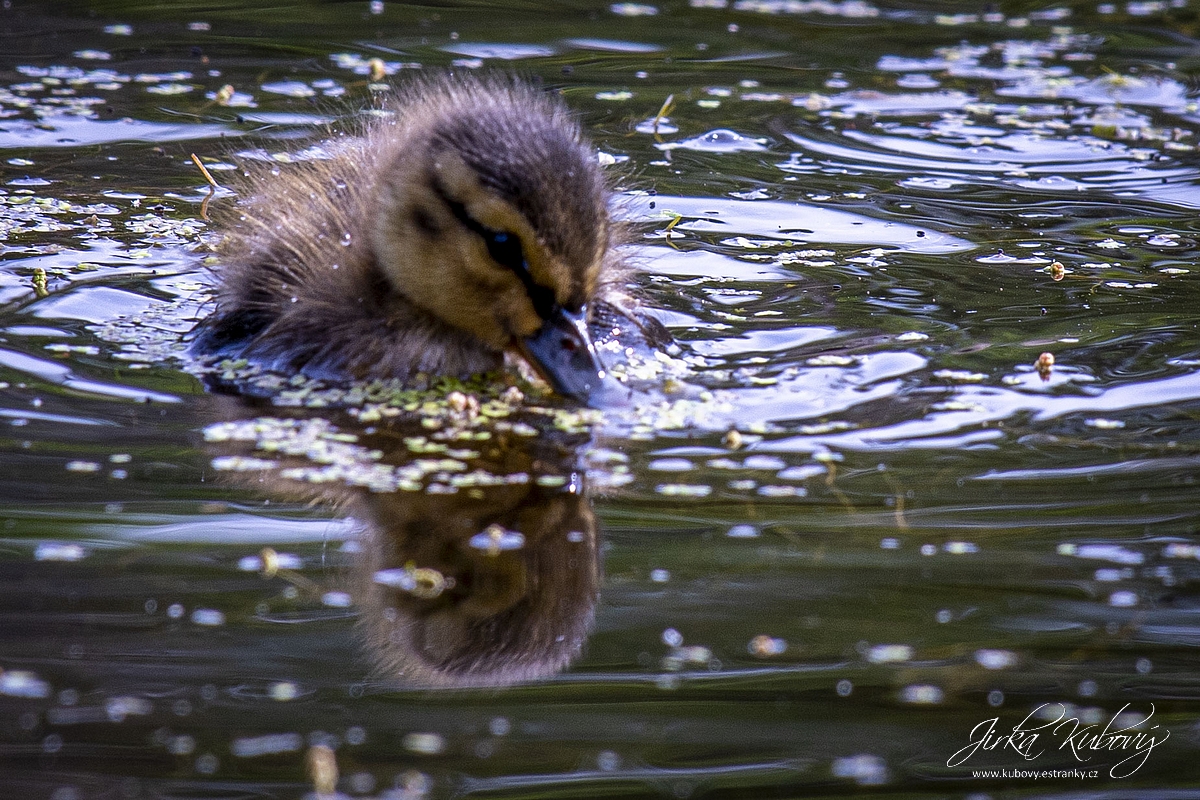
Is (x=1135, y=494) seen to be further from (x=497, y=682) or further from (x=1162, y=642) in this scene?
(x=497, y=682)

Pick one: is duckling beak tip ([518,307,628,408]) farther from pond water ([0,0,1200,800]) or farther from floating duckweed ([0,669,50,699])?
floating duckweed ([0,669,50,699])

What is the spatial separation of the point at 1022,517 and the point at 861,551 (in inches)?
17.8

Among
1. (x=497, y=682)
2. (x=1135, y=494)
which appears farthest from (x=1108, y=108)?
(x=497, y=682)

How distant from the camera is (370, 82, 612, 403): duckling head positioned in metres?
4.17

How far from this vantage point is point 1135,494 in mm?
3824

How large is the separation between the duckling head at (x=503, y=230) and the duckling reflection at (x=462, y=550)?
0.35m

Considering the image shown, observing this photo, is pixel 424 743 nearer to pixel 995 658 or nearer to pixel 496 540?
pixel 496 540

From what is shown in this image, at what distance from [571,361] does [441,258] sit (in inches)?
19.0

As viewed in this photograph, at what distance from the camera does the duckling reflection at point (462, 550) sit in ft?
10.1

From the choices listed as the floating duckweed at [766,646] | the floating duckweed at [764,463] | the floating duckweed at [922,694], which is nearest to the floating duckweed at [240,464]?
the floating duckweed at [764,463]

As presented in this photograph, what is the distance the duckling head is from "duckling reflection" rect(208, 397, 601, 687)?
1.14 feet

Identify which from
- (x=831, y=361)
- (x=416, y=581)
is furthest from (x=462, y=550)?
(x=831, y=361)

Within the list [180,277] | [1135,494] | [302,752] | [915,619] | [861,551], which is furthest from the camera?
[180,277]

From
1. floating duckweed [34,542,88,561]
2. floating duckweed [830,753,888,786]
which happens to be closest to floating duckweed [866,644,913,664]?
floating duckweed [830,753,888,786]
